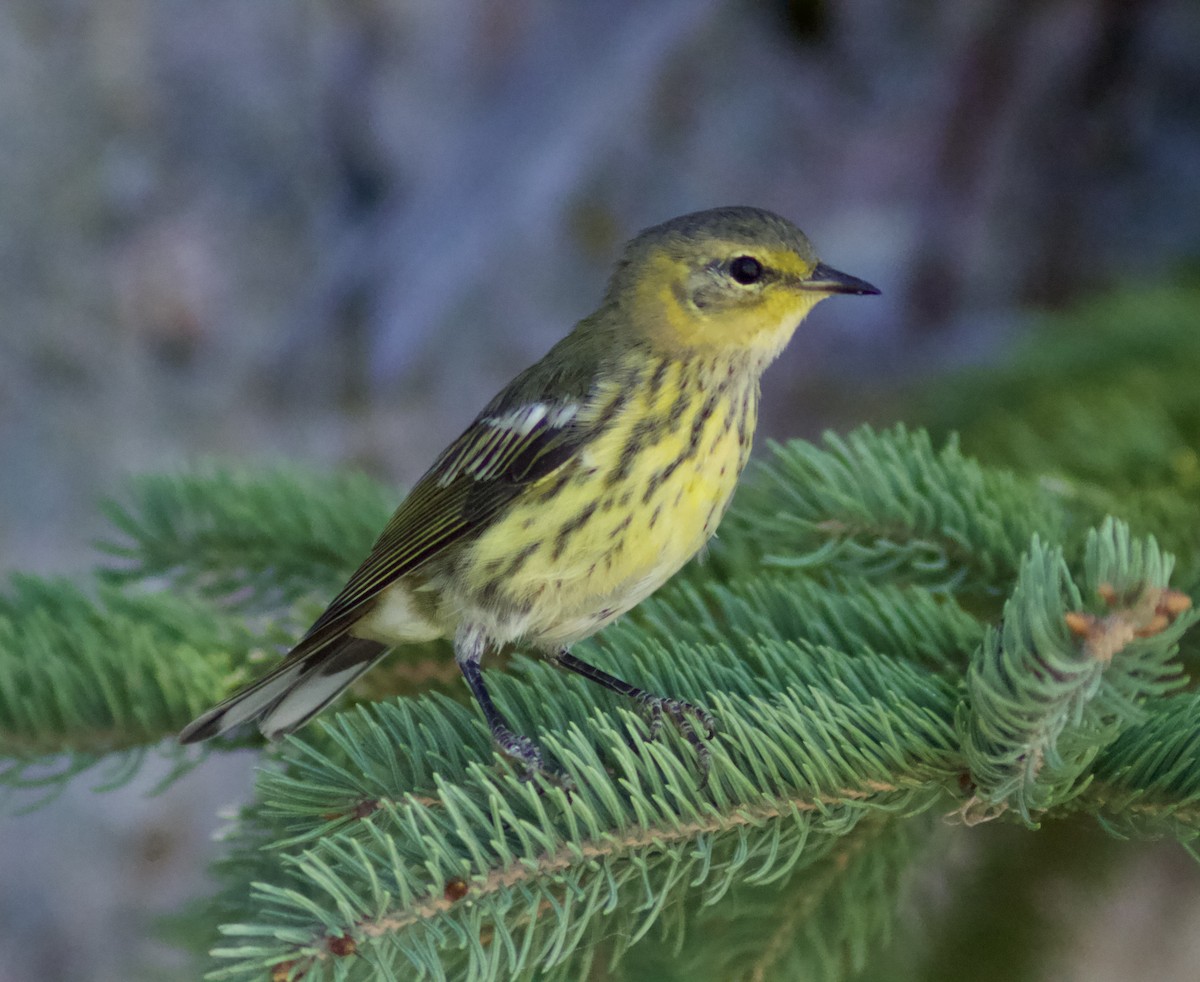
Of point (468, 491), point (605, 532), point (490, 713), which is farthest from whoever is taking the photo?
point (468, 491)

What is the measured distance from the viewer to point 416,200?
11.7 ft

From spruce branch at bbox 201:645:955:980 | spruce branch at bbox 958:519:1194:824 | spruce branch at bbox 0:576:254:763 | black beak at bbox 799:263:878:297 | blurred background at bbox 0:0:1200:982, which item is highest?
blurred background at bbox 0:0:1200:982

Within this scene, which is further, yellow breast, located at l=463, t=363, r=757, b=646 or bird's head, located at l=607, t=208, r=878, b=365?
bird's head, located at l=607, t=208, r=878, b=365

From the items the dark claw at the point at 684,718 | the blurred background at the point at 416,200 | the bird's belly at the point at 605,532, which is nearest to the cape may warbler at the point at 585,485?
the bird's belly at the point at 605,532

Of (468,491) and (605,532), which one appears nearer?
(605,532)

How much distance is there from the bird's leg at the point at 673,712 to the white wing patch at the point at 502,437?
413 mm

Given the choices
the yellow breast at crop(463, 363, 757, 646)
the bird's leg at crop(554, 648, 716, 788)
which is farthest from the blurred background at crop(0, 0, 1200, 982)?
the bird's leg at crop(554, 648, 716, 788)

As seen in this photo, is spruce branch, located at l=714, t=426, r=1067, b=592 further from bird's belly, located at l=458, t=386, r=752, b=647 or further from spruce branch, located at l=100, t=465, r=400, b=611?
spruce branch, located at l=100, t=465, r=400, b=611

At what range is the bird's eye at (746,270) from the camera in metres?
1.84

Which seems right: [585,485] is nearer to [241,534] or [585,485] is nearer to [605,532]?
[605,532]

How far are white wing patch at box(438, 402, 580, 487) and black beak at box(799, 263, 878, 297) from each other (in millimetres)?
426

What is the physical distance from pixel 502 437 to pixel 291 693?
1.59ft

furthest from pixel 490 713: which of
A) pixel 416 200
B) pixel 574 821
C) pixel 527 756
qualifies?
pixel 416 200

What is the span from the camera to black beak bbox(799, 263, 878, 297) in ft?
5.86
